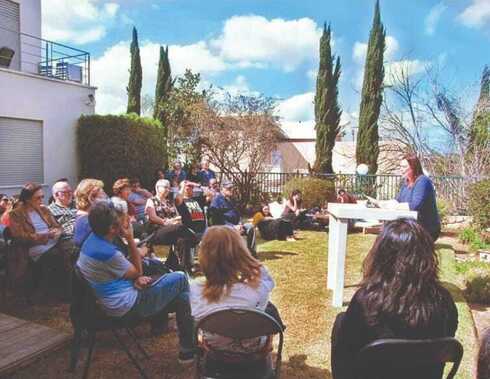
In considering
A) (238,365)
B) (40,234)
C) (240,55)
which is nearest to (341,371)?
(238,365)

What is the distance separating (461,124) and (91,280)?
52.3ft

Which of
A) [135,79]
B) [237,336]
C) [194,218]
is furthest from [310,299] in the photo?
[135,79]

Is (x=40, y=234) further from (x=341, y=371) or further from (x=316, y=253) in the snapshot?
(x=316, y=253)

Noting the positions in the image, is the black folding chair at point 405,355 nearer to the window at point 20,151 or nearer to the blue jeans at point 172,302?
the blue jeans at point 172,302

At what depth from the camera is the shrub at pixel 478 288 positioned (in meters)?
5.37

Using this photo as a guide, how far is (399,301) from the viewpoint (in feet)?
6.69

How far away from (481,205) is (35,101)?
1106cm

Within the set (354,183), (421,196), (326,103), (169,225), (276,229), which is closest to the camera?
(421,196)

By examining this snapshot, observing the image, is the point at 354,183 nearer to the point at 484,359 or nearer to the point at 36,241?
the point at 36,241

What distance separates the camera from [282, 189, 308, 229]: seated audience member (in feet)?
32.9

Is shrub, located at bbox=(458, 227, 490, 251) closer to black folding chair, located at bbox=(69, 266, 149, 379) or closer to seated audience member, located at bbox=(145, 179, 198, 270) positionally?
seated audience member, located at bbox=(145, 179, 198, 270)

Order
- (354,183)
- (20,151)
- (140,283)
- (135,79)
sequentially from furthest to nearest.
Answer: (135,79) → (354,183) → (20,151) → (140,283)

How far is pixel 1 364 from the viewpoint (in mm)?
3305

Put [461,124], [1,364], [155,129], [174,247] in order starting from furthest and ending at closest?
[461,124] → [155,129] → [174,247] → [1,364]
